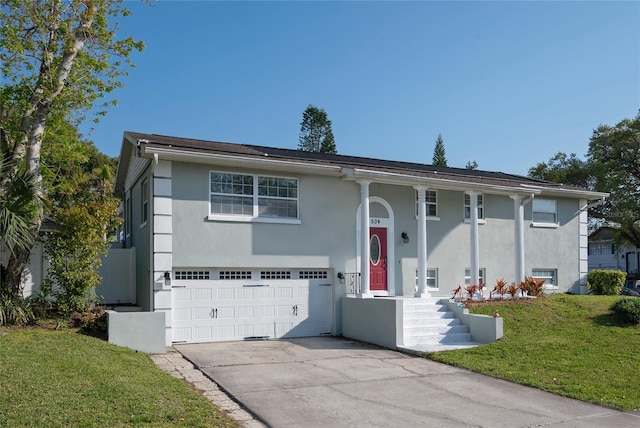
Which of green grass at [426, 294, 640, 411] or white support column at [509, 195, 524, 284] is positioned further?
white support column at [509, 195, 524, 284]

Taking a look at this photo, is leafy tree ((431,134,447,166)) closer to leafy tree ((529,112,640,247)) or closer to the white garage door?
leafy tree ((529,112,640,247))

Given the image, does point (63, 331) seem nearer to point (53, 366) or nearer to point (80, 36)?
point (53, 366)

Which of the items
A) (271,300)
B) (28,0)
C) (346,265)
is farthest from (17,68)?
(346,265)

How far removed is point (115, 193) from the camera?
75.5ft

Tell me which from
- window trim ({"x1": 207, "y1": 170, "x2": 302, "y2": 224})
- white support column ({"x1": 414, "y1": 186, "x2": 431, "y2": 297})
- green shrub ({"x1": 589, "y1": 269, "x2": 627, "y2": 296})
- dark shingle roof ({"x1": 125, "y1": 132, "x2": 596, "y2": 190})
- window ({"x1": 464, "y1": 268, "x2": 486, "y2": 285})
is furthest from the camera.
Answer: green shrub ({"x1": 589, "y1": 269, "x2": 627, "y2": 296})

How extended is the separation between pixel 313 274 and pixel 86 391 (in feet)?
29.7

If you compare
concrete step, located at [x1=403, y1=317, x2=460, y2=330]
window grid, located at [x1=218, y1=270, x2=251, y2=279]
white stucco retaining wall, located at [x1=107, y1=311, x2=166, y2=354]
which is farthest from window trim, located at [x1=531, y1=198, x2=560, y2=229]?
white stucco retaining wall, located at [x1=107, y1=311, x2=166, y2=354]

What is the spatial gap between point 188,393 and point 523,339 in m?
8.48

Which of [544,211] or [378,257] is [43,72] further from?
[544,211]

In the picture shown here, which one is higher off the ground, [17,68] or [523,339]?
[17,68]

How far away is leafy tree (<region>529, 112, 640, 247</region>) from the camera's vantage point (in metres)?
38.8

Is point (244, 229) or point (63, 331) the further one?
point (244, 229)

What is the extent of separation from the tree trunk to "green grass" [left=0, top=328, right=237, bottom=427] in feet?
6.67

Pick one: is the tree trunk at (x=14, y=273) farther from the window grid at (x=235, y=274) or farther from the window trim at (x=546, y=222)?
the window trim at (x=546, y=222)
